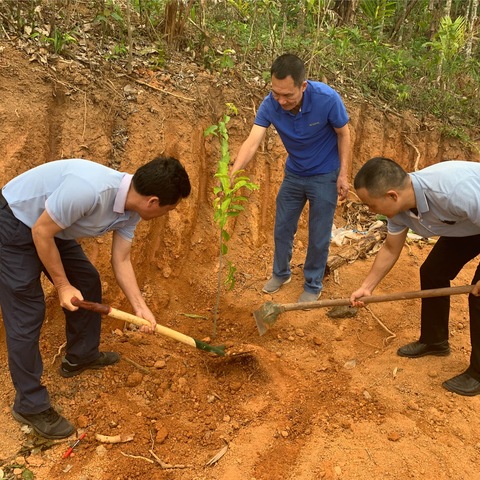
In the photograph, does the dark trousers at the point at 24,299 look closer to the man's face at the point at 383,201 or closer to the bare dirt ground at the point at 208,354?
the bare dirt ground at the point at 208,354

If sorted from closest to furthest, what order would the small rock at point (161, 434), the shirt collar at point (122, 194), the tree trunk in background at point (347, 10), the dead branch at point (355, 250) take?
the shirt collar at point (122, 194)
the small rock at point (161, 434)
the dead branch at point (355, 250)
the tree trunk in background at point (347, 10)

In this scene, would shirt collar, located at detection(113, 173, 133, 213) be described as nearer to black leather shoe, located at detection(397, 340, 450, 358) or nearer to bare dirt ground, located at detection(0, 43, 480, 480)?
Result: bare dirt ground, located at detection(0, 43, 480, 480)

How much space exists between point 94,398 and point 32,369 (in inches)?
24.3

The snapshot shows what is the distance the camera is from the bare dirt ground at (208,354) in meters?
2.89

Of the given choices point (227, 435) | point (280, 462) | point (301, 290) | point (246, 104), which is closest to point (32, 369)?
point (227, 435)

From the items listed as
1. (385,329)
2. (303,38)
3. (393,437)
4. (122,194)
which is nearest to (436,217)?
(393,437)

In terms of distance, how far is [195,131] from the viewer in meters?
4.69

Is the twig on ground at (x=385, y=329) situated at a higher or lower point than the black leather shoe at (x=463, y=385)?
lower

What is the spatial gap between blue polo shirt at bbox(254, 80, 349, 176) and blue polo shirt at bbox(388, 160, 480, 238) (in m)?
1.05

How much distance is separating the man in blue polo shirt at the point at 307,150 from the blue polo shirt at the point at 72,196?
1.21 metres

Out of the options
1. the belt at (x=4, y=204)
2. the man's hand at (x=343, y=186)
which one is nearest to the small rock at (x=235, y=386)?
the man's hand at (x=343, y=186)

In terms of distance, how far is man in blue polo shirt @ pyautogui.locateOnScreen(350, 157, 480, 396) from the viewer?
269 centimetres

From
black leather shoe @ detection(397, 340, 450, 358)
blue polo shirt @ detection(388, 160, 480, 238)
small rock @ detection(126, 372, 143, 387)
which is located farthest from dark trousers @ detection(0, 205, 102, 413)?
black leather shoe @ detection(397, 340, 450, 358)

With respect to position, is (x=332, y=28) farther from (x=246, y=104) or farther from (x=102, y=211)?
(x=102, y=211)
